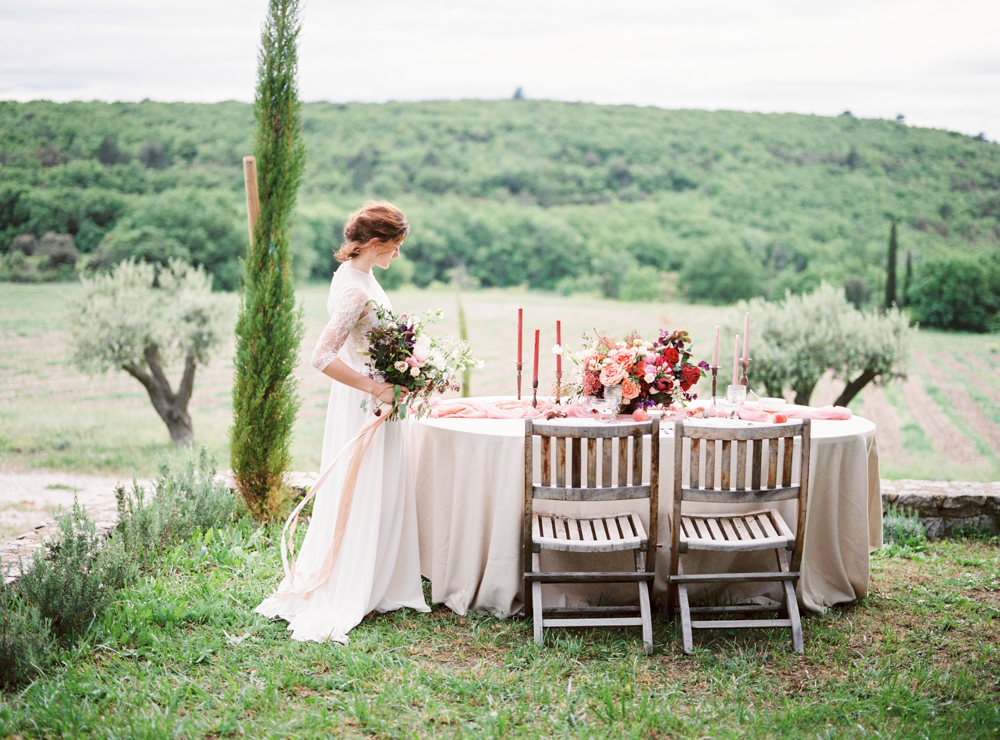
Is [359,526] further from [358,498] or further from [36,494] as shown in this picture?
[36,494]

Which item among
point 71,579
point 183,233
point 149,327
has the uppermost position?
point 183,233

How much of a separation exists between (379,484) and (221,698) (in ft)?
3.80

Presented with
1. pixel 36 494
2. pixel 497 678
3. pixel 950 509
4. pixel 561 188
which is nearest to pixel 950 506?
pixel 950 509

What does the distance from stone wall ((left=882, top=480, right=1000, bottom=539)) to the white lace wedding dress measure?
3.66m

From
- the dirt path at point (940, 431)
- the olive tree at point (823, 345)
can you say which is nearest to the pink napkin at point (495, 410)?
the olive tree at point (823, 345)

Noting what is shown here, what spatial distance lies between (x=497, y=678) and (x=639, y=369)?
1.63 meters

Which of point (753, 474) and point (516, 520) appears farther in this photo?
point (516, 520)

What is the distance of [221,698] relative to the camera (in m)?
2.86

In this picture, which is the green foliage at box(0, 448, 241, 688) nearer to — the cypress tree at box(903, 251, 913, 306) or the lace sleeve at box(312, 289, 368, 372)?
the lace sleeve at box(312, 289, 368, 372)

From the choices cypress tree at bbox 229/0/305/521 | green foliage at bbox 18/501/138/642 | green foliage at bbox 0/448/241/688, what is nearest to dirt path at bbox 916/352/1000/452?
cypress tree at bbox 229/0/305/521

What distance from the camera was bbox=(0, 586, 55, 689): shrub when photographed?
297 cm

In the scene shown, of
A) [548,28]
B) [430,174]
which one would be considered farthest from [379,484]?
[548,28]

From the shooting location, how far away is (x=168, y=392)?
1080 centimetres

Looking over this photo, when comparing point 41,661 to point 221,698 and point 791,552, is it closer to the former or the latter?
point 221,698
